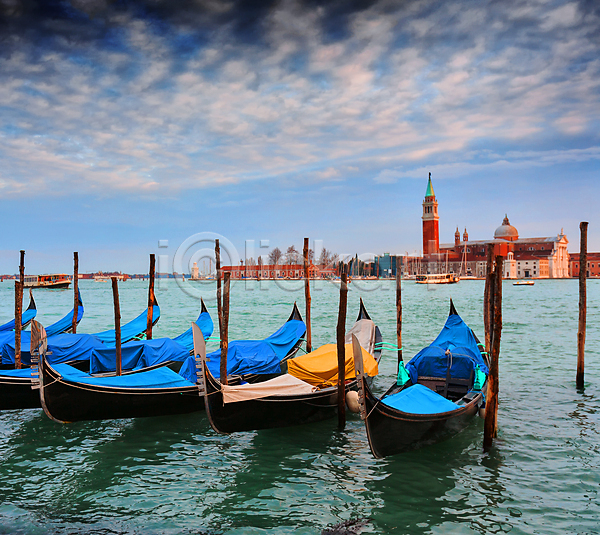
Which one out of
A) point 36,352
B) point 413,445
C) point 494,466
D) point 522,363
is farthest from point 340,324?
point 522,363

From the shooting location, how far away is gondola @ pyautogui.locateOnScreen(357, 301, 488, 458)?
5414mm

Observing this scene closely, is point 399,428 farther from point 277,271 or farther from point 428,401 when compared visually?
point 277,271

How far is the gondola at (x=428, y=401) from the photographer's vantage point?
17.8 feet

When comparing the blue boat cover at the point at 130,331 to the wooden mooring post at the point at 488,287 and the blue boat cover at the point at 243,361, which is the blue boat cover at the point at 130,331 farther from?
the wooden mooring post at the point at 488,287

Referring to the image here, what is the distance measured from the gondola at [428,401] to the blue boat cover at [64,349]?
6254 millimetres

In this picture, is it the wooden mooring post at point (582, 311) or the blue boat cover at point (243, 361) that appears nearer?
the blue boat cover at point (243, 361)

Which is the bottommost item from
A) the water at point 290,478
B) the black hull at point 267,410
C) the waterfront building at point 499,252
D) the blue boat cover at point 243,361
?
the water at point 290,478

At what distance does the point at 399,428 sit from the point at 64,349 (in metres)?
7.22

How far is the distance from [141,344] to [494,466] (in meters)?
6.91

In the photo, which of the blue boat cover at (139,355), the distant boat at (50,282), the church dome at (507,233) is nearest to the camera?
the blue boat cover at (139,355)

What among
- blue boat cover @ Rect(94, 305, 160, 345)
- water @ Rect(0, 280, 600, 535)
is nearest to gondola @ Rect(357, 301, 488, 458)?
water @ Rect(0, 280, 600, 535)

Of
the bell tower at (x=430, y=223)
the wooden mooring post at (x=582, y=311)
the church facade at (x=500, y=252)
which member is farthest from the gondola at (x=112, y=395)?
the bell tower at (x=430, y=223)

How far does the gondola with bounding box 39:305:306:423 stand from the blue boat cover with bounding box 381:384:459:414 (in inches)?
105

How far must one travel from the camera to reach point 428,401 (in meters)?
6.10
